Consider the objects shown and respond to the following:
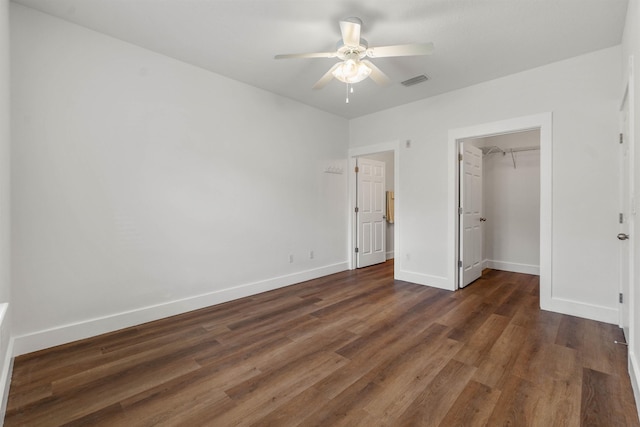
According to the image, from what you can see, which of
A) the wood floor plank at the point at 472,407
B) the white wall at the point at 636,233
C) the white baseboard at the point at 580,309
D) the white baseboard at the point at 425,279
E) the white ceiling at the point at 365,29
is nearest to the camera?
the wood floor plank at the point at 472,407

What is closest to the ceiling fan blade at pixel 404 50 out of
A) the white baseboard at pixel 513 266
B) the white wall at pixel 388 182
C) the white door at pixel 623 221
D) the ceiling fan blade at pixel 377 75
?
the ceiling fan blade at pixel 377 75

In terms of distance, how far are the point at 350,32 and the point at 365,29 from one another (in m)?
0.54

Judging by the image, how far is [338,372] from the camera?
6.50ft

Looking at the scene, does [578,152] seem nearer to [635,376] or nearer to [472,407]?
[635,376]

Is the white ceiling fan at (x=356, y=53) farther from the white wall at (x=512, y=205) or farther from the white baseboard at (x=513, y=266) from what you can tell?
the white baseboard at (x=513, y=266)

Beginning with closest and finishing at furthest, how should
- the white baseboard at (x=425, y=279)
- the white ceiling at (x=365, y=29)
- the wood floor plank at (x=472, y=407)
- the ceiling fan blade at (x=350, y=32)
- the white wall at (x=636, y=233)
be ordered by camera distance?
the wood floor plank at (x=472, y=407)
the white wall at (x=636, y=233)
the ceiling fan blade at (x=350, y=32)
the white ceiling at (x=365, y=29)
the white baseboard at (x=425, y=279)

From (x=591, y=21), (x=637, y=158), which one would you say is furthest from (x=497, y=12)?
(x=637, y=158)

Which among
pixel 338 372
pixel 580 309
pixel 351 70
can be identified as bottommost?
pixel 338 372

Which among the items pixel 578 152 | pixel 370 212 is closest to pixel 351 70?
pixel 578 152

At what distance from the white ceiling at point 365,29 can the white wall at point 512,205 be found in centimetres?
214

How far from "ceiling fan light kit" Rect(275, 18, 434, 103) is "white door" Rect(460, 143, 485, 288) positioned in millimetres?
2103

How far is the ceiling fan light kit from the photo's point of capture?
6.76 ft

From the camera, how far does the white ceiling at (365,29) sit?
7.22 ft

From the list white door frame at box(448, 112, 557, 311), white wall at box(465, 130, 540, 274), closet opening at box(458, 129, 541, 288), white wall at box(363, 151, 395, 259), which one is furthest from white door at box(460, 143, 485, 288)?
white wall at box(363, 151, 395, 259)
